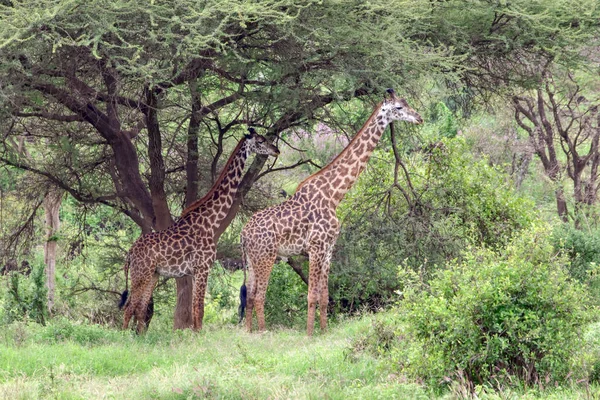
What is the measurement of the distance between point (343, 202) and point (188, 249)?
3.57 meters

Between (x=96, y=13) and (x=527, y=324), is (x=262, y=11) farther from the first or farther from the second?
(x=527, y=324)

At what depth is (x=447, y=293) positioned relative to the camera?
27.2ft

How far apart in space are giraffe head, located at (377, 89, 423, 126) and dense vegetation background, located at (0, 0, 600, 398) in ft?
0.91

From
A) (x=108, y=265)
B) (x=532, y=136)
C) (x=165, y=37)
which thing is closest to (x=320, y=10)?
(x=165, y=37)

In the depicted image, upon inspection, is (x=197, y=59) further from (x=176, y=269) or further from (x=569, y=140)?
(x=569, y=140)

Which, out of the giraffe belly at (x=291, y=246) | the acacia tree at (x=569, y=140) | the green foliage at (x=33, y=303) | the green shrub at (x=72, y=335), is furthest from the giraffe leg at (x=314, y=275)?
the acacia tree at (x=569, y=140)

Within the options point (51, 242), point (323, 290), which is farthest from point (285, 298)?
point (51, 242)

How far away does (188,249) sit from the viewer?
488 inches

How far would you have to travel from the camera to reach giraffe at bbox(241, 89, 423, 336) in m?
12.2

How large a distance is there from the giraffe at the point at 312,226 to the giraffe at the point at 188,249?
61 centimetres

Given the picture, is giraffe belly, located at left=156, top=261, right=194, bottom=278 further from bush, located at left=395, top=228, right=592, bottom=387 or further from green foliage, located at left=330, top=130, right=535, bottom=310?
bush, located at left=395, top=228, right=592, bottom=387

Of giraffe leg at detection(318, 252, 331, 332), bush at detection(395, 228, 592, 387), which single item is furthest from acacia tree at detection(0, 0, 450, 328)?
bush at detection(395, 228, 592, 387)

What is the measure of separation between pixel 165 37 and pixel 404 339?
4559 mm

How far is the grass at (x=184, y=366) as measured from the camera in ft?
24.8
